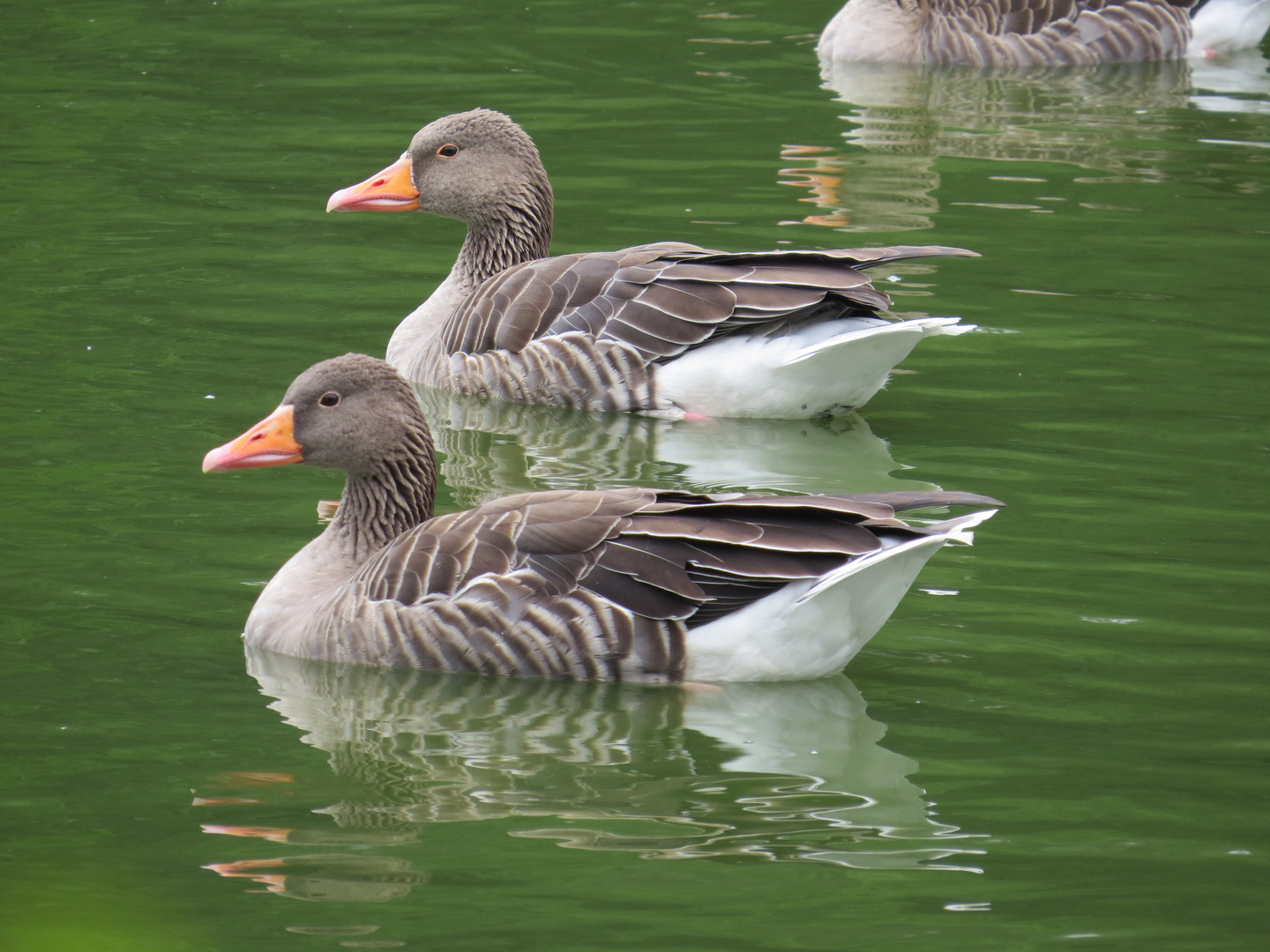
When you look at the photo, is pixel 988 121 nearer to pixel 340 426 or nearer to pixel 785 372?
pixel 785 372

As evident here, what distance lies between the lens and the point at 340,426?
26.3 feet

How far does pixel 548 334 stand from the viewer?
36.7 ft

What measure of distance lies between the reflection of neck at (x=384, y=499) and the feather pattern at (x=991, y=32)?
11.0m

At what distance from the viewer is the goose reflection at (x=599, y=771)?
6.08 metres

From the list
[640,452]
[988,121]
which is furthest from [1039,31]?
[640,452]

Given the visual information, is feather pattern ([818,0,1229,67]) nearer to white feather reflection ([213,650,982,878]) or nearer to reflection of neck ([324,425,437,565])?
reflection of neck ([324,425,437,565])

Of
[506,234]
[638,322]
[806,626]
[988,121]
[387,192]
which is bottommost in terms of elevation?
[806,626]

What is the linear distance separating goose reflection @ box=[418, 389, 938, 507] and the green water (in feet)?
0.14

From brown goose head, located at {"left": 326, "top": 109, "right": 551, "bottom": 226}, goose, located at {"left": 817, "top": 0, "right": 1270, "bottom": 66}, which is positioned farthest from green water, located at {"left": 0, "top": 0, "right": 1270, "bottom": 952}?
brown goose head, located at {"left": 326, "top": 109, "right": 551, "bottom": 226}

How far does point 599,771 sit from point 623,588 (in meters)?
0.86

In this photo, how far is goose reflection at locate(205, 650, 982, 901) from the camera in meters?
6.08

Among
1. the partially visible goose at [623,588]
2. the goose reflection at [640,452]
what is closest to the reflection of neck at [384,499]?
the partially visible goose at [623,588]

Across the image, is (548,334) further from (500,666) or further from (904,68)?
(904,68)

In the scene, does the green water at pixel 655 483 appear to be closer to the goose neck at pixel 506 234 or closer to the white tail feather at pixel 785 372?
the white tail feather at pixel 785 372
